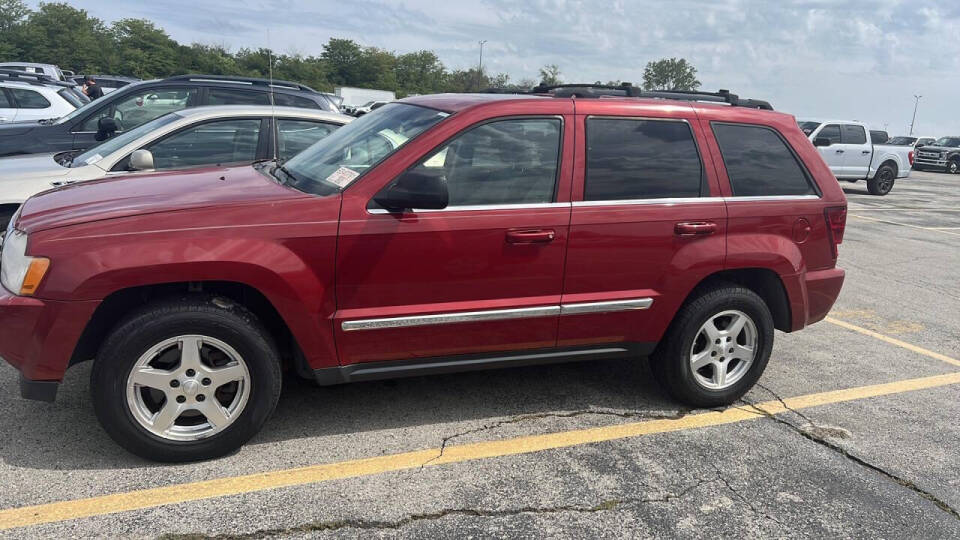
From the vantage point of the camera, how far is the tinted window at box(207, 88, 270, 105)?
7945 mm

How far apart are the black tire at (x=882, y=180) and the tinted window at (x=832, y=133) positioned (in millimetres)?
1712

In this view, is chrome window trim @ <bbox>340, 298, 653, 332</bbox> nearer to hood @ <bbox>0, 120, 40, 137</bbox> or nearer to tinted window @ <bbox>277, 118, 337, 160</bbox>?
tinted window @ <bbox>277, 118, 337, 160</bbox>

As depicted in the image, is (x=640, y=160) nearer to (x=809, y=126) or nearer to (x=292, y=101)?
(x=292, y=101)

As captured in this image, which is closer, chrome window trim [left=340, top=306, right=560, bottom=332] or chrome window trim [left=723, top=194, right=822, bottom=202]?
chrome window trim [left=340, top=306, right=560, bottom=332]

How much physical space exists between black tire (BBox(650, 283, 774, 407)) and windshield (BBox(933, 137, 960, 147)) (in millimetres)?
33987

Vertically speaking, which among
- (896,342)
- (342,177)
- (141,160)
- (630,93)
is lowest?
(896,342)

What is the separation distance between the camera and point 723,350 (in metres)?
4.21

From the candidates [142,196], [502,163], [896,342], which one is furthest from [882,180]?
[142,196]

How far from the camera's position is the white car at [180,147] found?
5.25m

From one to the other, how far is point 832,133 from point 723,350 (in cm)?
1687

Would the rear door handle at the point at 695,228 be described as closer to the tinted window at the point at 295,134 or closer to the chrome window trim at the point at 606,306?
the chrome window trim at the point at 606,306

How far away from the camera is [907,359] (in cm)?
536

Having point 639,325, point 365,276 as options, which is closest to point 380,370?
point 365,276

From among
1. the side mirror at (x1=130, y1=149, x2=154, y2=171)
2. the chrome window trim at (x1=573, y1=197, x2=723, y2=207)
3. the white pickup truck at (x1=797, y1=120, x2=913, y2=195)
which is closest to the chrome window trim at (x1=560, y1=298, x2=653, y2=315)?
the chrome window trim at (x1=573, y1=197, x2=723, y2=207)
